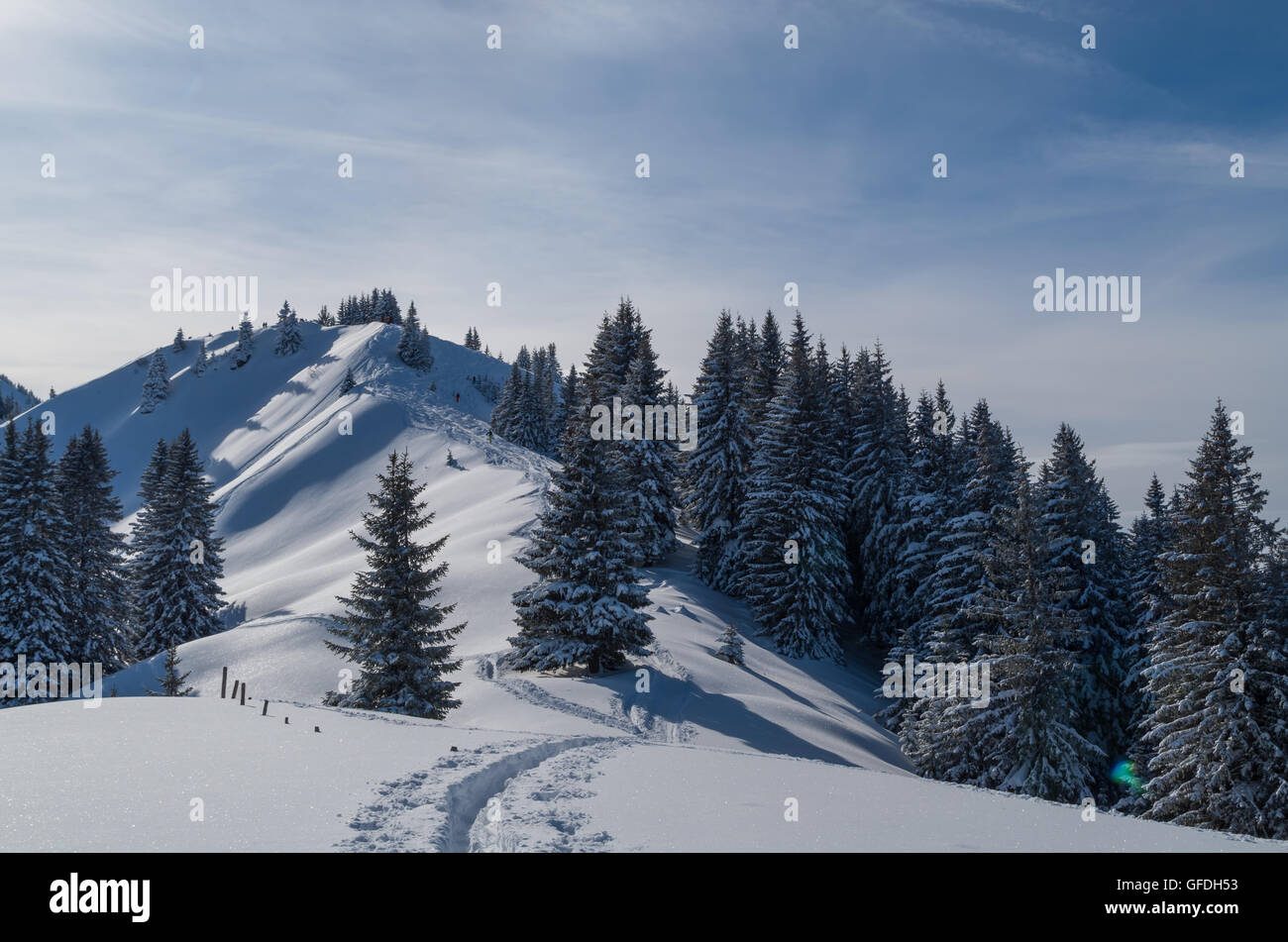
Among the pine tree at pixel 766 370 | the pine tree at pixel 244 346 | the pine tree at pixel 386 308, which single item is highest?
the pine tree at pixel 386 308

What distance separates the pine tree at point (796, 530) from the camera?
40.0 metres

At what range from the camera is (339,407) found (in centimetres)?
8512

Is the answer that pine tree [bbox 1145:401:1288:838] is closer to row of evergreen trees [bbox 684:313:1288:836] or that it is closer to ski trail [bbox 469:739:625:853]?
row of evergreen trees [bbox 684:313:1288:836]

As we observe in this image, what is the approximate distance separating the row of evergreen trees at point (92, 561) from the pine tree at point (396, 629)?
61.6 feet

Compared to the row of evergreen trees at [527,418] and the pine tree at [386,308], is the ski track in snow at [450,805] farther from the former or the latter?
the pine tree at [386,308]

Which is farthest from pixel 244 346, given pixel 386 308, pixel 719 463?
pixel 719 463

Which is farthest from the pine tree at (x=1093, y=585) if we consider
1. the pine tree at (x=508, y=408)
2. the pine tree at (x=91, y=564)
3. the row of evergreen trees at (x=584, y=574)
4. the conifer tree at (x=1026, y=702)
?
the pine tree at (x=508, y=408)

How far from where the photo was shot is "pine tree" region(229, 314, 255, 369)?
4697 inches

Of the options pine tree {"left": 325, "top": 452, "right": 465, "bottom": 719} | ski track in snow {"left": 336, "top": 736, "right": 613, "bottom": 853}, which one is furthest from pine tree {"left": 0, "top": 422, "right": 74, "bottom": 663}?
ski track in snow {"left": 336, "top": 736, "right": 613, "bottom": 853}

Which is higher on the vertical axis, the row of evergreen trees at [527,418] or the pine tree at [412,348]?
the pine tree at [412,348]

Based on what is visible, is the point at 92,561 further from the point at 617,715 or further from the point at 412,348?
the point at 412,348

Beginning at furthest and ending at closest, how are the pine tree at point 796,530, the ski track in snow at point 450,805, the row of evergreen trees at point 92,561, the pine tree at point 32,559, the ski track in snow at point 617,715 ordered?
the pine tree at point 796,530 < the row of evergreen trees at point 92,561 < the pine tree at point 32,559 < the ski track in snow at point 617,715 < the ski track in snow at point 450,805

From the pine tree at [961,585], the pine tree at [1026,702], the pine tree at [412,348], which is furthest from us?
the pine tree at [412,348]
